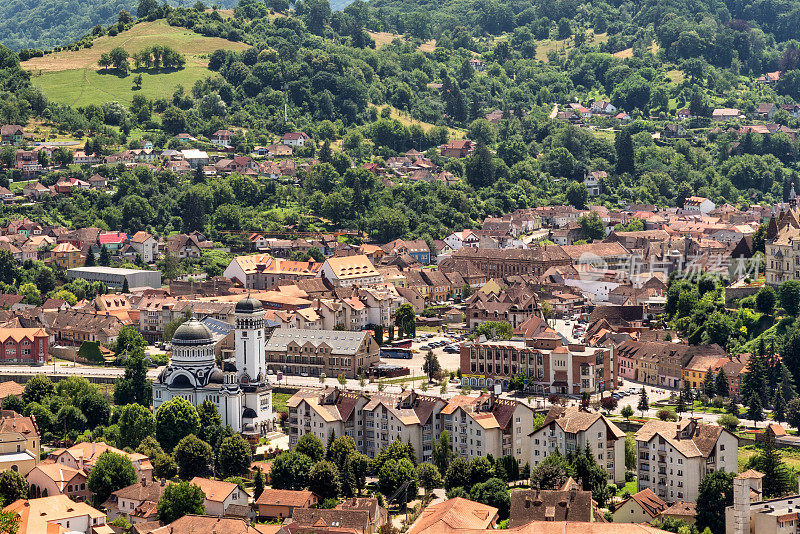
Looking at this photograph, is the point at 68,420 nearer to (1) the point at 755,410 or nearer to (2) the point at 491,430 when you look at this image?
(2) the point at 491,430

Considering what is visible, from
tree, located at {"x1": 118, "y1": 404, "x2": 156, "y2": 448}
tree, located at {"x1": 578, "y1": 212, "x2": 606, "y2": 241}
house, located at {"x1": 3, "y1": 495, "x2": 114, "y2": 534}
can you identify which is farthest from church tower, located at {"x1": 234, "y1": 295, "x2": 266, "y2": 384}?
tree, located at {"x1": 578, "y1": 212, "x2": 606, "y2": 241}

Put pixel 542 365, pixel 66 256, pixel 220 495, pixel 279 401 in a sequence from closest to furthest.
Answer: pixel 220 495, pixel 279 401, pixel 542 365, pixel 66 256

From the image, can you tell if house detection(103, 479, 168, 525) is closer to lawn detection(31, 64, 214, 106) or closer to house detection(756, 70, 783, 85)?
lawn detection(31, 64, 214, 106)

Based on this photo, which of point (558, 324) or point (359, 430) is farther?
point (558, 324)

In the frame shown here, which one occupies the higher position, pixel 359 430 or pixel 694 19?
pixel 694 19

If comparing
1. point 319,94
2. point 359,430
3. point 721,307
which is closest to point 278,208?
point 319,94

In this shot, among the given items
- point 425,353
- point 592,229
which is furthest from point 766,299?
point 592,229

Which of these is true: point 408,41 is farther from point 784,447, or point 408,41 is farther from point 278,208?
point 784,447
